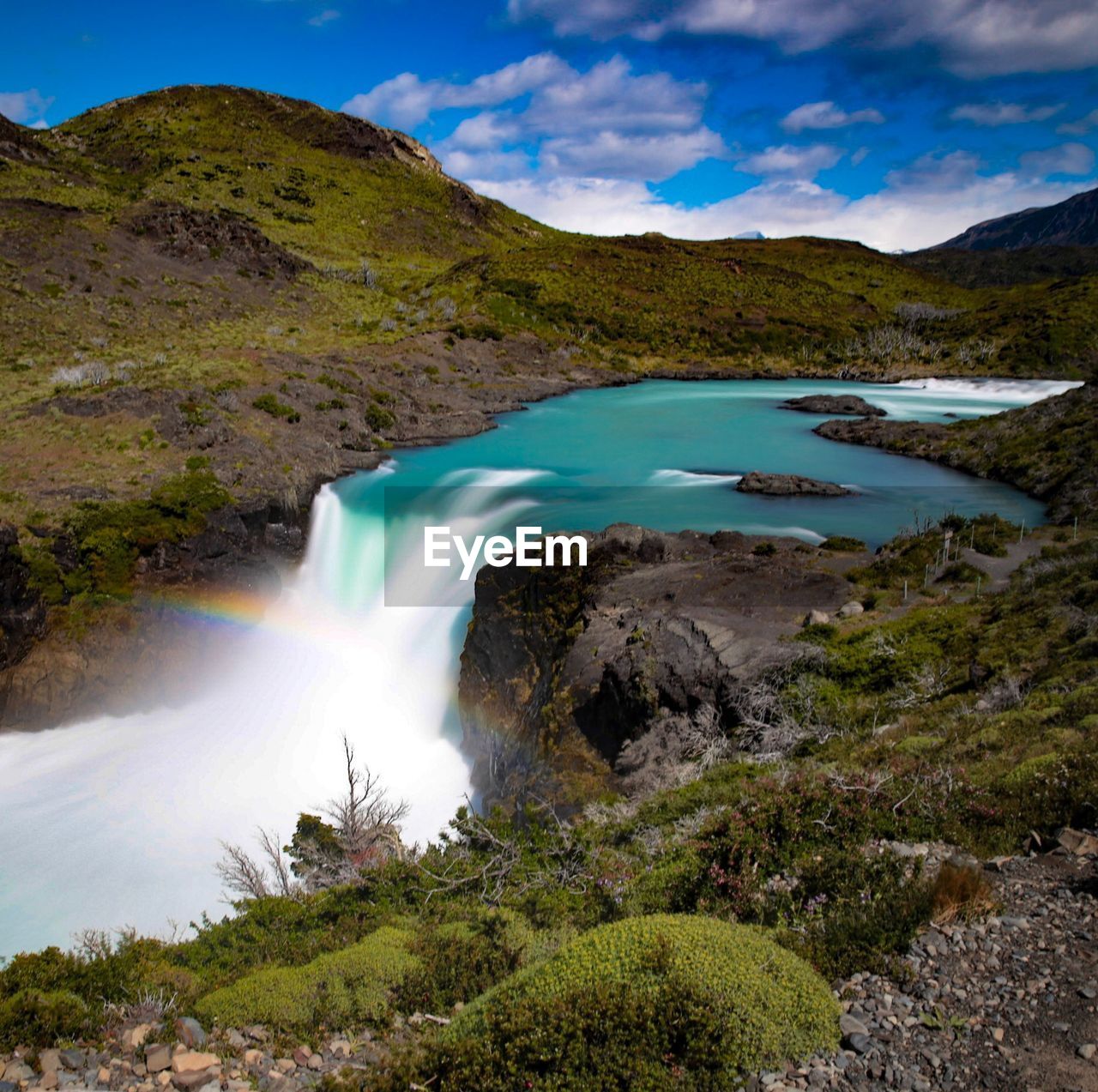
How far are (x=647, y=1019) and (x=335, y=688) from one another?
19593 millimetres

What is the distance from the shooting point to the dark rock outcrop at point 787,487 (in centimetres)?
3434

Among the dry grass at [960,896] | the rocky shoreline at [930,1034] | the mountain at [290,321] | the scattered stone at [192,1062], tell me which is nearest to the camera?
the rocky shoreline at [930,1034]

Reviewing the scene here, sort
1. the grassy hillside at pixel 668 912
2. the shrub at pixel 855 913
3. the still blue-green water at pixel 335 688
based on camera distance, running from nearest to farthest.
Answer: the grassy hillside at pixel 668 912, the shrub at pixel 855 913, the still blue-green water at pixel 335 688

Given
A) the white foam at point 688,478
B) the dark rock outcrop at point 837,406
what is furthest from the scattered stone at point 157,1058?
the dark rock outcrop at point 837,406

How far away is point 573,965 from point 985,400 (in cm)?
7010

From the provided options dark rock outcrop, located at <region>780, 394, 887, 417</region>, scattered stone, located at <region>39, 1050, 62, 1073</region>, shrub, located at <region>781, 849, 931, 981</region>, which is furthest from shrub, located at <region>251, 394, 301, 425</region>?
dark rock outcrop, located at <region>780, 394, 887, 417</region>

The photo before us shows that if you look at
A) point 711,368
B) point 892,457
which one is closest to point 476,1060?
point 892,457

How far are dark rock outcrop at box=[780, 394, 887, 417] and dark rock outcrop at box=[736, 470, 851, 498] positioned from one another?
24.7 meters

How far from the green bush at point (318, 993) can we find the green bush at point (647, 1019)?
144 cm

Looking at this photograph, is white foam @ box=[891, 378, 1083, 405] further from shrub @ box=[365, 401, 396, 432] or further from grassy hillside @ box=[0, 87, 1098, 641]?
shrub @ box=[365, 401, 396, 432]

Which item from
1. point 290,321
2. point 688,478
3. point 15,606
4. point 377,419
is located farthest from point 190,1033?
point 290,321

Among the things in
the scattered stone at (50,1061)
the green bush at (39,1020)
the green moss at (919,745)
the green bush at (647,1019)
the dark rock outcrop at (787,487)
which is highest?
the dark rock outcrop at (787,487)

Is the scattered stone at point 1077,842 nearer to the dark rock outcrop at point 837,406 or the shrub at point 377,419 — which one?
the shrub at point 377,419

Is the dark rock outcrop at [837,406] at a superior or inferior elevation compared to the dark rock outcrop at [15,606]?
superior
